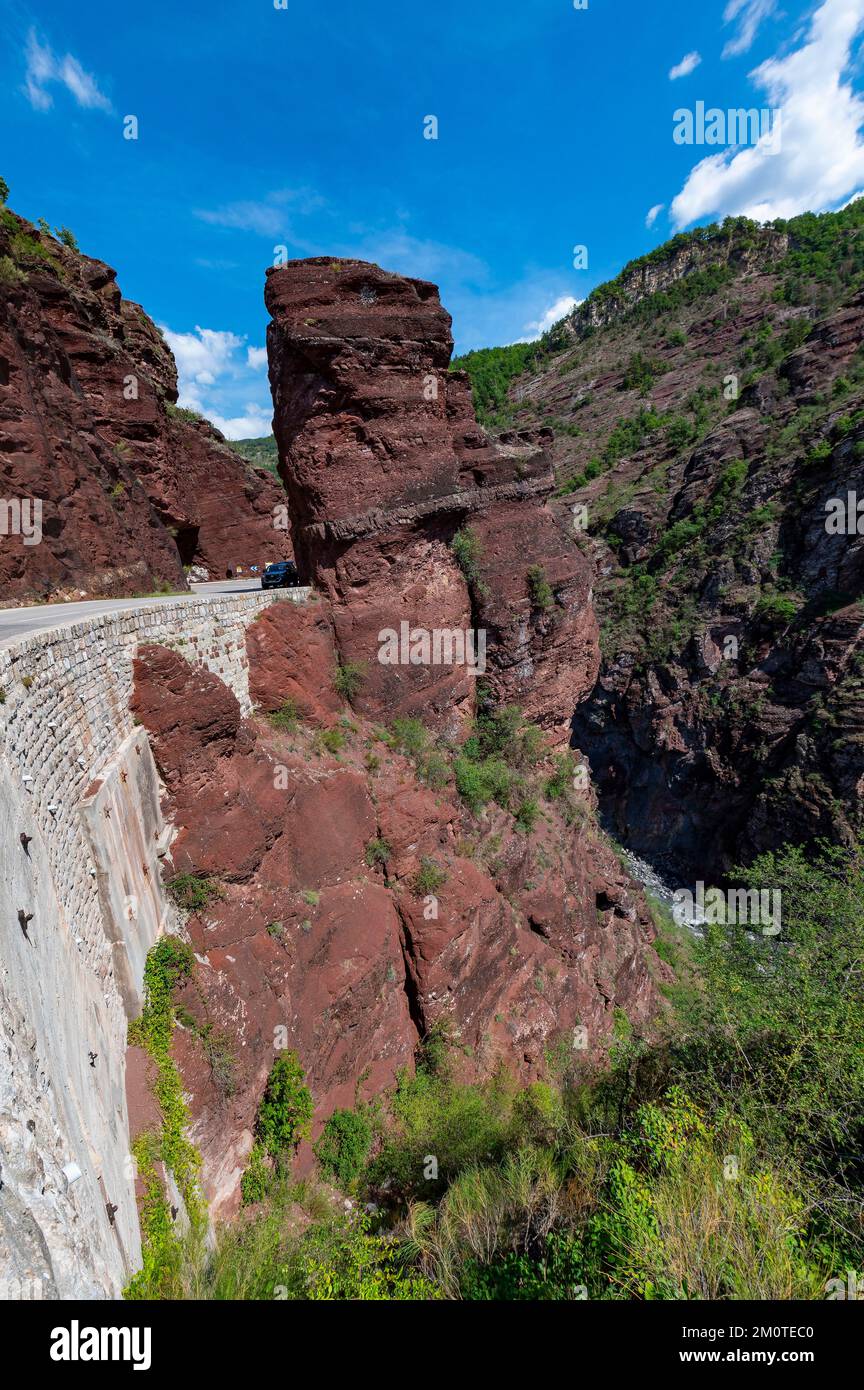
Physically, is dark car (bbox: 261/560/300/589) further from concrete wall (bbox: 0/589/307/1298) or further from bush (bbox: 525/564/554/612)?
concrete wall (bbox: 0/589/307/1298)

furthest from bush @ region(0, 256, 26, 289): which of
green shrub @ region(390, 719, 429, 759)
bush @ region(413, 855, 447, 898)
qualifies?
bush @ region(413, 855, 447, 898)

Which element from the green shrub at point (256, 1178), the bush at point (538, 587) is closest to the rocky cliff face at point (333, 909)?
the green shrub at point (256, 1178)

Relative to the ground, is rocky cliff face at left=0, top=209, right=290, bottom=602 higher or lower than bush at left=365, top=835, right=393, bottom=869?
higher

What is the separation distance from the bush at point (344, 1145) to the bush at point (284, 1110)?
0.59m

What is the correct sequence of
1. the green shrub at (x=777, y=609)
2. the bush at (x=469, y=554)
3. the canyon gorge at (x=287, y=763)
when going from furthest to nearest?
the green shrub at (x=777, y=609) → the bush at (x=469, y=554) → the canyon gorge at (x=287, y=763)

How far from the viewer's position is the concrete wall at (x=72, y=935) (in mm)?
3400

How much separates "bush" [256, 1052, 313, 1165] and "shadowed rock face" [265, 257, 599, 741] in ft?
26.3

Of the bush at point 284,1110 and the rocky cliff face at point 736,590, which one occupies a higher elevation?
the rocky cliff face at point 736,590

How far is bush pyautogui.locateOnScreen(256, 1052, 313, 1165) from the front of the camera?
29.3 feet

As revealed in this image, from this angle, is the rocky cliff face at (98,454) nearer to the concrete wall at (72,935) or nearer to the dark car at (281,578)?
the dark car at (281,578)

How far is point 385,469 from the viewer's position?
14859mm

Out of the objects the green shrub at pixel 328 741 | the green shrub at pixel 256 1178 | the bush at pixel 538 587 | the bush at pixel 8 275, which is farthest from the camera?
the bush at pixel 538 587

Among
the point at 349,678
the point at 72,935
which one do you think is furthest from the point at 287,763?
the point at 72,935

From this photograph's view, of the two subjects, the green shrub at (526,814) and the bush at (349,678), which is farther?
the green shrub at (526,814)
